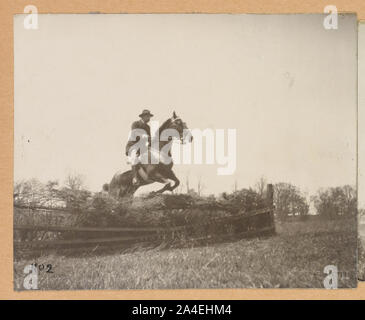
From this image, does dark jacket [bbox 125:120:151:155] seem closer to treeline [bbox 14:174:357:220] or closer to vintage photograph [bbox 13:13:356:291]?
vintage photograph [bbox 13:13:356:291]

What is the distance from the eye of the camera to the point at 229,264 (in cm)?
516

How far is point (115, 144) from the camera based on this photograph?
5207 mm

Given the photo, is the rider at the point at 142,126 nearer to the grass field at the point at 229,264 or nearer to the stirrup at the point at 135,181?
the stirrup at the point at 135,181

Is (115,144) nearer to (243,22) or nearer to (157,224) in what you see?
(157,224)

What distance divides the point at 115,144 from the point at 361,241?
9.44 feet

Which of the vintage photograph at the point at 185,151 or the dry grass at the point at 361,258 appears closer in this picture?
the vintage photograph at the point at 185,151

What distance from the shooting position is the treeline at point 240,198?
16.9 ft

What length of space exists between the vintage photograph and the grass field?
15 millimetres

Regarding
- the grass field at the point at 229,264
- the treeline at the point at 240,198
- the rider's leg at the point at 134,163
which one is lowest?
the grass field at the point at 229,264

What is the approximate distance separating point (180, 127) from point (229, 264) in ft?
5.08

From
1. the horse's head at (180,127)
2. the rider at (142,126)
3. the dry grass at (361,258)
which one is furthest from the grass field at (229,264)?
the horse's head at (180,127)

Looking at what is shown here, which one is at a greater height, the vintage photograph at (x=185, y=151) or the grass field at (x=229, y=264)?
the vintage photograph at (x=185, y=151)

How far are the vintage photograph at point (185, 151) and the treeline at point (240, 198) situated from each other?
0.01 meters
